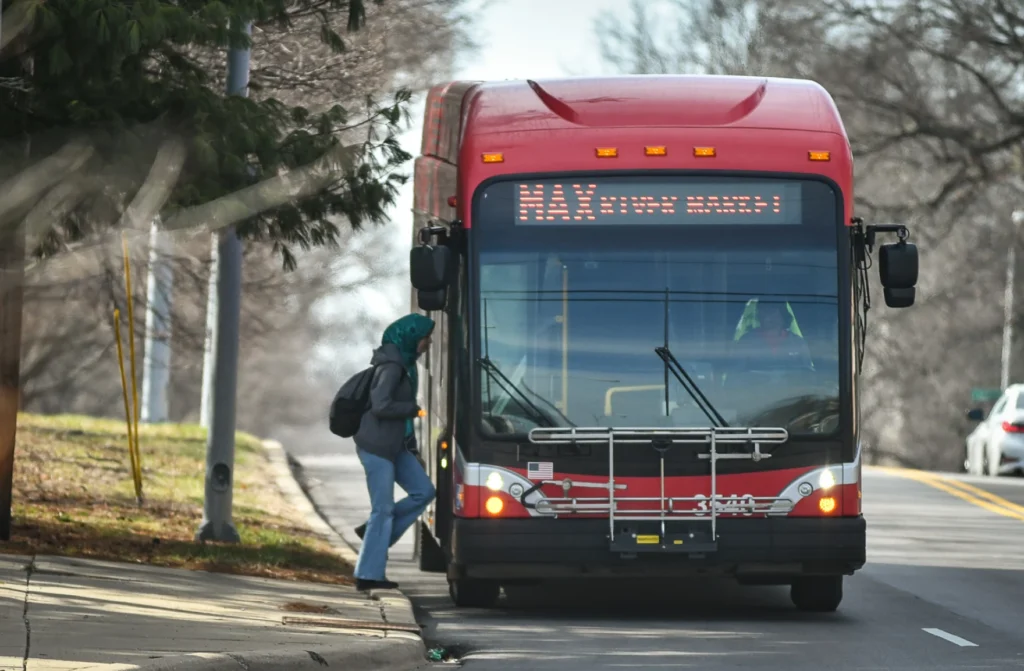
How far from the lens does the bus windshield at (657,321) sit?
452 inches

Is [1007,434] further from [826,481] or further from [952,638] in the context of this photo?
[952,638]

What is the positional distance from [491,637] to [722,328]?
7.48 ft

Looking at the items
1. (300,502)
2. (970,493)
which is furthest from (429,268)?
(970,493)

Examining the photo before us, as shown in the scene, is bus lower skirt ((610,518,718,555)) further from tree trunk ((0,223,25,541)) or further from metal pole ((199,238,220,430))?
metal pole ((199,238,220,430))

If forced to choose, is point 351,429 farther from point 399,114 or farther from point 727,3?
point 727,3

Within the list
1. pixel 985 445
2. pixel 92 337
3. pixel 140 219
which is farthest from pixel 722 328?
pixel 92 337

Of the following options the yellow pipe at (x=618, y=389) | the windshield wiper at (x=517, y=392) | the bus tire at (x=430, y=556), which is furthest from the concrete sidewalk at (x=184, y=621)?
the yellow pipe at (x=618, y=389)

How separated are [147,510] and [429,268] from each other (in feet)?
23.8

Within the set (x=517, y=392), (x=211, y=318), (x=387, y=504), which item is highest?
(x=211, y=318)

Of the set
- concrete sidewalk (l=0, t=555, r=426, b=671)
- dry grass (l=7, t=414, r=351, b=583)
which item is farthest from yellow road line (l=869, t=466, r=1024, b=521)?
concrete sidewalk (l=0, t=555, r=426, b=671)

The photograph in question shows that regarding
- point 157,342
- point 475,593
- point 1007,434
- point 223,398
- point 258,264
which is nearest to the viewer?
point 475,593

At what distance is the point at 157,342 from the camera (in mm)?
30875

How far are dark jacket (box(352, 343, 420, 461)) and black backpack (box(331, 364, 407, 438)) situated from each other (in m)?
0.05

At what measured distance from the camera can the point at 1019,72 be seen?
108 ft
